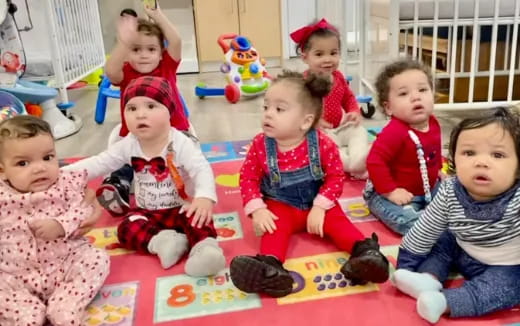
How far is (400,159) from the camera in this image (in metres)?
1.32

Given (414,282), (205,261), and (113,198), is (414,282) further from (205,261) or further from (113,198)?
(113,198)

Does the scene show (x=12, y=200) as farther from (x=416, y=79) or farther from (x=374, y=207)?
(x=416, y=79)

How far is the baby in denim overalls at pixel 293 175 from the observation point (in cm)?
117

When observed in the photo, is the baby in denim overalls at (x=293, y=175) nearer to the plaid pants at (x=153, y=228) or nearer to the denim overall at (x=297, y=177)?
the denim overall at (x=297, y=177)

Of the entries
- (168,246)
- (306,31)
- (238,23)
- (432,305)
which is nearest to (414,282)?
(432,305)

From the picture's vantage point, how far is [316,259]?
1148 mm

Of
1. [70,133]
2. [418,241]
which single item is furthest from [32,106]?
[418,241]

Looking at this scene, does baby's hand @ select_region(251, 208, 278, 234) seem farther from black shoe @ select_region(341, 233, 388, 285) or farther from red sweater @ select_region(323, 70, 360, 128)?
red sweater @ select_region(323, 70, 360, 128)

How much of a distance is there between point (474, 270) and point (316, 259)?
1.07 feet

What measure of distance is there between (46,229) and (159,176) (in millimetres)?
344

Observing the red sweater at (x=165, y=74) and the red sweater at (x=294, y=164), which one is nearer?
the red sweater at (x=294, y=164)

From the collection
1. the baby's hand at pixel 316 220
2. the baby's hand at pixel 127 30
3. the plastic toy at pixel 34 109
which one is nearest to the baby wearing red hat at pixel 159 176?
the baby's hand at pixel 316 220

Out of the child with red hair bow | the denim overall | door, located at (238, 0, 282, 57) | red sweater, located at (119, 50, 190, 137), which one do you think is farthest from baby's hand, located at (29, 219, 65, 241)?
door, located at (238, 0, 282, 57)

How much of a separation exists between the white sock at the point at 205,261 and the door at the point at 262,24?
3294 mm
